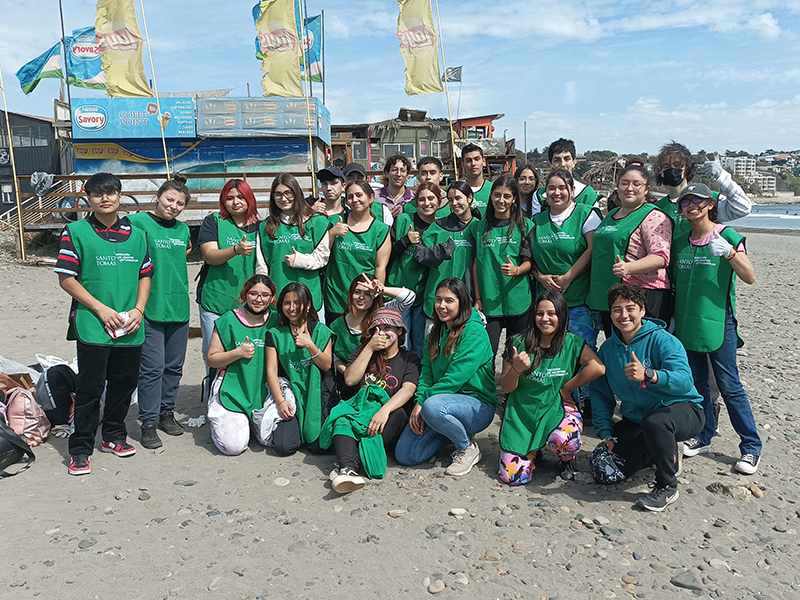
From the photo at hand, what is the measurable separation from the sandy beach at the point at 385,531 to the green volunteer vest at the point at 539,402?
0.30 metres

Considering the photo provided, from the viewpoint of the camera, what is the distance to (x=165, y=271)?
192 inches

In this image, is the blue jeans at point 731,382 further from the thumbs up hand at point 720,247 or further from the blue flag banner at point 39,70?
the blue flag banner at point 39,70

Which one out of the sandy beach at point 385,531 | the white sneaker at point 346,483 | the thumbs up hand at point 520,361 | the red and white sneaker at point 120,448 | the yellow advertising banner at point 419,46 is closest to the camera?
the sandy beach at point 385,531

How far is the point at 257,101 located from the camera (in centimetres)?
2055

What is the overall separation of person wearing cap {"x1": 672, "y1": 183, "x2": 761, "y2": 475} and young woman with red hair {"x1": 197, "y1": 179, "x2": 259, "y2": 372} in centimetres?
336

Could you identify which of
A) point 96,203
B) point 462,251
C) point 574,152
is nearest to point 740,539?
point 462,251

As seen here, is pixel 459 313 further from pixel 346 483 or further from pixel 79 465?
pixel 79 465

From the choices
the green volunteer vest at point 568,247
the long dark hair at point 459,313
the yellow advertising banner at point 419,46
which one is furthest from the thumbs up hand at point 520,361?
the yellow advertising banner at point 419,46

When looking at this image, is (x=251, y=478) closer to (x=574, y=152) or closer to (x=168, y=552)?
(x=168, y=552)

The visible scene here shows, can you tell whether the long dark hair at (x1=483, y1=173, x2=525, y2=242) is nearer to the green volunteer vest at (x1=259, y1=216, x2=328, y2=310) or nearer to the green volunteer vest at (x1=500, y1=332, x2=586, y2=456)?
the green volunteer vest at (x1=500, y1=332, x2=586, y2=456)

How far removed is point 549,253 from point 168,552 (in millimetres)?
3415

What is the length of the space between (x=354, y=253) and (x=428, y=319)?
0.87m

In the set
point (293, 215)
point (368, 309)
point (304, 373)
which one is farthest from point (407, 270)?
point (304, 373)

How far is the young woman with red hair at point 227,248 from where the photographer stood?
501cm
